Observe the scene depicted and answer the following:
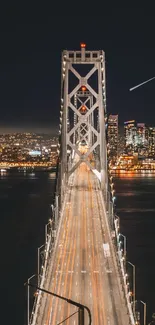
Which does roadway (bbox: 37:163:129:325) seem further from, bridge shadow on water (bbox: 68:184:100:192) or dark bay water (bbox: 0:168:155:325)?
bridge shadow on water (bbox: 68:184:100:192)

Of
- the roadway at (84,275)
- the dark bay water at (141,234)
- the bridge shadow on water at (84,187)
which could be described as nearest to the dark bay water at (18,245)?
the roadway at (84,275)

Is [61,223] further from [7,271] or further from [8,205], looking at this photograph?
[8,205]

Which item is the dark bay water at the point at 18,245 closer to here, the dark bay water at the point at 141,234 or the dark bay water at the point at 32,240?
the dark bay water at the point at 32,240

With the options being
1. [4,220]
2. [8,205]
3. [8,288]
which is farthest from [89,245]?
[8,205]

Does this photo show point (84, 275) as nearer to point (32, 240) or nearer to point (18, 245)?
point (18, 245)

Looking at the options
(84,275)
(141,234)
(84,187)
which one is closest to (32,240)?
(141,234)

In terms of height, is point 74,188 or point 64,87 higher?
A: point 64,87

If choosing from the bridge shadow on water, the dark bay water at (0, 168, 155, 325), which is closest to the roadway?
the dark bay water at (0, 168, 155, 325)
